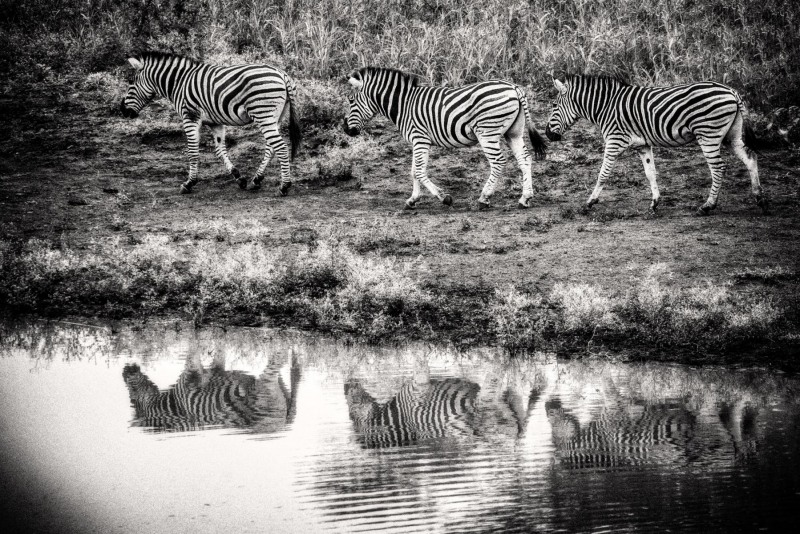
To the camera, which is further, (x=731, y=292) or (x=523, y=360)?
(x=731, y=292)

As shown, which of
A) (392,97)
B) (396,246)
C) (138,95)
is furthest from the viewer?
(138,95)

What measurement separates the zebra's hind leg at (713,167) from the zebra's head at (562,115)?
6.56 ft

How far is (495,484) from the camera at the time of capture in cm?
534

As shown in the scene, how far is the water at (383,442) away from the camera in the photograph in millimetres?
5043

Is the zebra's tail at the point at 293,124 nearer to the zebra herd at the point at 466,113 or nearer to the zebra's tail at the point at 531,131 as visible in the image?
the zebra herd at the point at 466,113

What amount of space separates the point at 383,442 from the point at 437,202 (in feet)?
23.9

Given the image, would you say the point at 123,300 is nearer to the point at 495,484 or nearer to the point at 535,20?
the point at 495,484

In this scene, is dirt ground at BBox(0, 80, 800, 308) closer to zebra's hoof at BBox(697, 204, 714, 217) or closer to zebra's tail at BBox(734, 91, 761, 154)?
zebra's hoof at BBox(697, 204, 714, 217)

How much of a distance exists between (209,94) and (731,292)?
812 cm

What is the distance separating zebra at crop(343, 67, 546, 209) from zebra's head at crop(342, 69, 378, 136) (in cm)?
2

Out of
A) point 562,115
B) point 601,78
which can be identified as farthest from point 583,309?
point 562,115

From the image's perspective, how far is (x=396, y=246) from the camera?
1091 centimetres

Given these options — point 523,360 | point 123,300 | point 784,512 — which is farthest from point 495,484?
point 123,300

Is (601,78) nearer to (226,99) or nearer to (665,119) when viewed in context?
(665,119)
